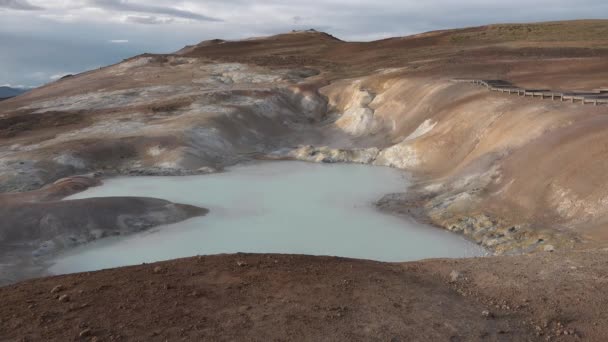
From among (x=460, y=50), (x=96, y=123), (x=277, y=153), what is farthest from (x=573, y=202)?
(x=460, y=50)

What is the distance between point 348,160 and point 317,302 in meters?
30.1

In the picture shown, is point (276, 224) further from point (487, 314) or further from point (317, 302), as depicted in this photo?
point (487, 314)

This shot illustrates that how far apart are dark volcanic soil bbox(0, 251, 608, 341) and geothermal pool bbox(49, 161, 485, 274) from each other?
7.46 meters

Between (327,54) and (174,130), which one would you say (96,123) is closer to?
(174,130)

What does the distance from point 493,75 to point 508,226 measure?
35.9 m

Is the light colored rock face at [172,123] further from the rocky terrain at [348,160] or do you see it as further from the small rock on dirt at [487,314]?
the small rock on dirt at [487,314]

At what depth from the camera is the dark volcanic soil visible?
1202 centimetres

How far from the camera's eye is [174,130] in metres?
45.1

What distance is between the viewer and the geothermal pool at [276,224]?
23703mm

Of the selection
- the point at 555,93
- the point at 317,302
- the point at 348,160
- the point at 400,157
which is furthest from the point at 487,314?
the point at 348,160

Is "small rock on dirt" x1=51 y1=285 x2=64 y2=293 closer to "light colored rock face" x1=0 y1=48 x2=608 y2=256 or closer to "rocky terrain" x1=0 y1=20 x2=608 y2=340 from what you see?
"rocky terrain" x1=0 y1=20 x2=608 y2=340

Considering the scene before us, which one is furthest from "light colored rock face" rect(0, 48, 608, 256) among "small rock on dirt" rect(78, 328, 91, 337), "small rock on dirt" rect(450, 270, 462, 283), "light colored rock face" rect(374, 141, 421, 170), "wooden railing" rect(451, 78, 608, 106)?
"small rock on dirt" rect(78, 328, 91, 337)

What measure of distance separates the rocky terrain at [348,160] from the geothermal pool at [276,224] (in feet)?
4.61

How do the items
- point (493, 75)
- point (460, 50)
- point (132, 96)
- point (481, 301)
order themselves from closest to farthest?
point (481, 301) → point (493, 75) → point (132, 96) → point (460, 50)
